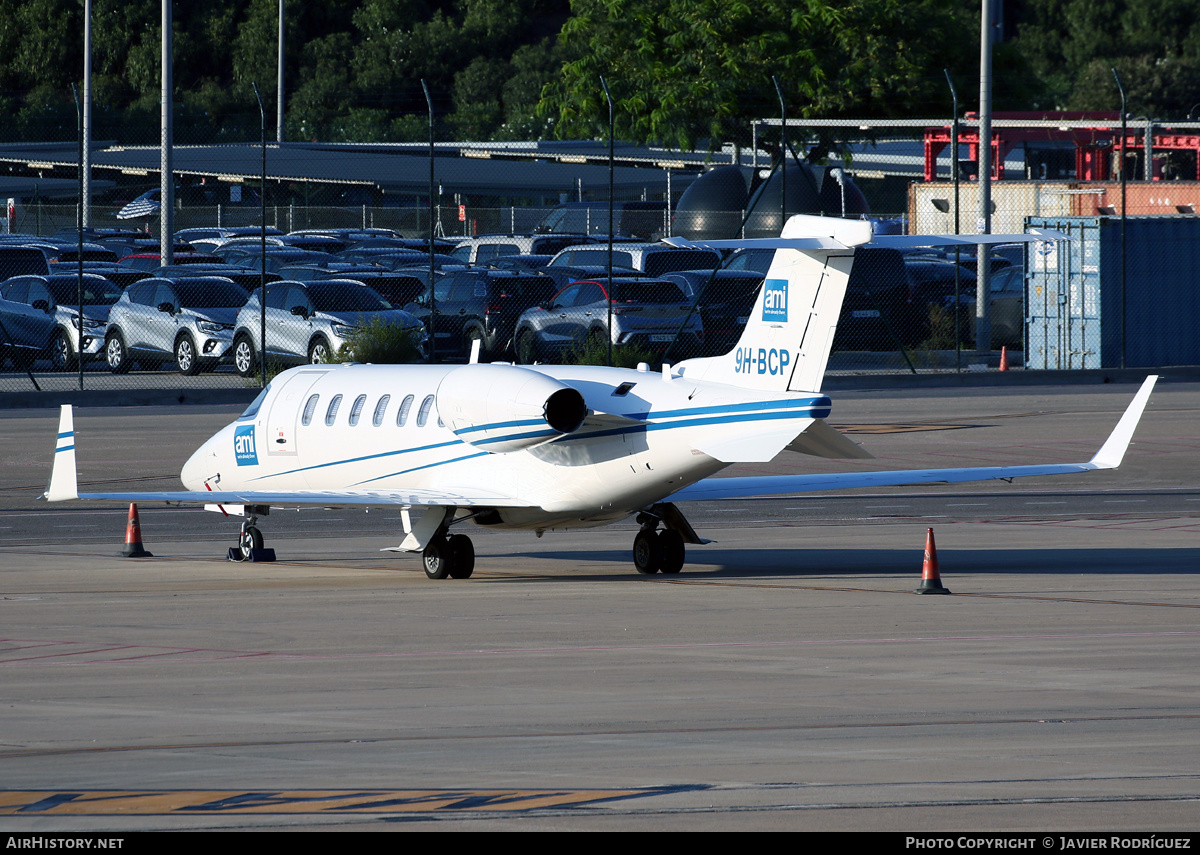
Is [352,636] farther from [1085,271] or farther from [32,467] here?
[1085,271]

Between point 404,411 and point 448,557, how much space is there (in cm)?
162

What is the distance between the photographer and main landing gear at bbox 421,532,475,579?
18609 millimetres

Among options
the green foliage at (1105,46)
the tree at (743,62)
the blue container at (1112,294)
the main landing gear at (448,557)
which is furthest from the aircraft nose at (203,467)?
the green foliage at (1105,46)

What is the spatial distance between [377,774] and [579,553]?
440 inches

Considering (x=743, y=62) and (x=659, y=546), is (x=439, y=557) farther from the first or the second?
(x=743, y=62)

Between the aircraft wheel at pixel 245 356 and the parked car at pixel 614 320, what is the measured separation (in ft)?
17.7

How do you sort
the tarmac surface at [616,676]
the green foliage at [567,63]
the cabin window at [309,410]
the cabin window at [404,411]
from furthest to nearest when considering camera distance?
the green foliage at [567,63] < the cabin window at [309,410] < the cabin window at [404,411] < the tarmac surface at [616,676]

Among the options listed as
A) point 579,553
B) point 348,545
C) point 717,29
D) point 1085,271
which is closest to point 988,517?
point 579,553

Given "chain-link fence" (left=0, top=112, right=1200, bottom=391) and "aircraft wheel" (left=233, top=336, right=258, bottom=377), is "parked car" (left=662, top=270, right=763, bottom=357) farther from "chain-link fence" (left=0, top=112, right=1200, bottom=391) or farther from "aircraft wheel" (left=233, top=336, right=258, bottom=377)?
"aircraft wheel" (left=233, top=336, right=258, bottom=377)

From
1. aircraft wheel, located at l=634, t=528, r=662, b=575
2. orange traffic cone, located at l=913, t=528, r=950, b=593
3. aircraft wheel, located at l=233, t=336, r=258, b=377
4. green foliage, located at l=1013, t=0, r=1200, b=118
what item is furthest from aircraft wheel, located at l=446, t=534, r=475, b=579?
green foliage, located at l=1013, t=0, r=1200, b=118

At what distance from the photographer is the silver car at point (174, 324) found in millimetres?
38594

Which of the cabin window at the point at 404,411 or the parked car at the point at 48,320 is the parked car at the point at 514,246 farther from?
the cabin window at the point at 404,411

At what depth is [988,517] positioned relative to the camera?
76.7 feet

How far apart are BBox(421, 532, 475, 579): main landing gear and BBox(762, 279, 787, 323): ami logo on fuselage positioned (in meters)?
4.09
